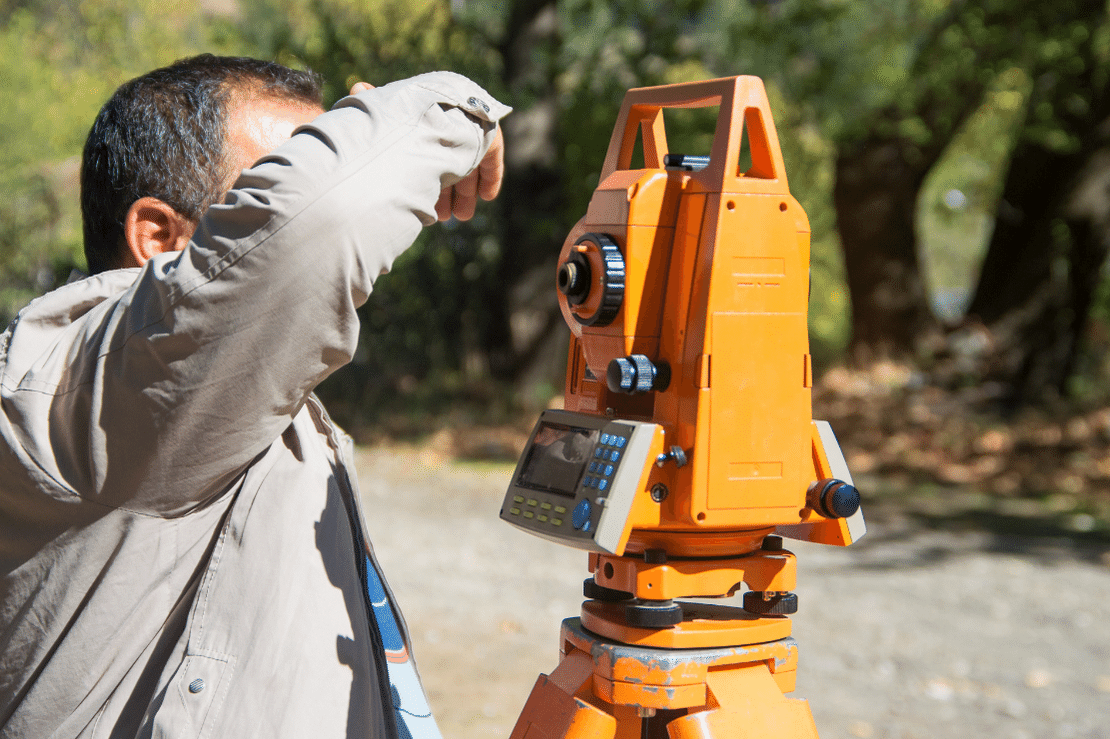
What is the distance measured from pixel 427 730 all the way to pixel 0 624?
67 cm

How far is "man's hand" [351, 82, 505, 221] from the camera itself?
67.2 inches

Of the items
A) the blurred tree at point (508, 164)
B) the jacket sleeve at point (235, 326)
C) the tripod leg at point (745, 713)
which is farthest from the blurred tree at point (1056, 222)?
the jacket sleeve at point (235, 326)

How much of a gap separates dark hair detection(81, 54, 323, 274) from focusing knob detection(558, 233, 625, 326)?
508 mm

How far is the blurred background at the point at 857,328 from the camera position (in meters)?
5.78

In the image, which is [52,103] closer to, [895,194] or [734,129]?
[895,194]

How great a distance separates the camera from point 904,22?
1189 centimetres

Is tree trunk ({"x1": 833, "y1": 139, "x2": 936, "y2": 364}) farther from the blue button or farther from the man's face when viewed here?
the man's face

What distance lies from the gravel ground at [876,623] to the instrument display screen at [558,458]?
2.77 metres

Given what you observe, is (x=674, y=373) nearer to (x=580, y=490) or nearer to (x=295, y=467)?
(x=580, y=490)

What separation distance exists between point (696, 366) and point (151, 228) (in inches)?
32.6

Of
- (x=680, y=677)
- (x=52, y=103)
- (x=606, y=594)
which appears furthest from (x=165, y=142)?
(x=52, y=103)

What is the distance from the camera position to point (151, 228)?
158 cm

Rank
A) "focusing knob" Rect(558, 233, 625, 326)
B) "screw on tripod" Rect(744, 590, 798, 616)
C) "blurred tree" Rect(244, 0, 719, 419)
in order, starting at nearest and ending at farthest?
"focusing knob" Rect(558, 233, 625, 326) < "screw on tripod" Rect(744, 590, 798, 616) < "blurred tree" Rect(244, 0, 719, 419)

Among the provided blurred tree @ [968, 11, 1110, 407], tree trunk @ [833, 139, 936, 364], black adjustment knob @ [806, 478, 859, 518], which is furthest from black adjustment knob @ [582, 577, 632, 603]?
tree trunk @ [833, 139, 936, 364]
